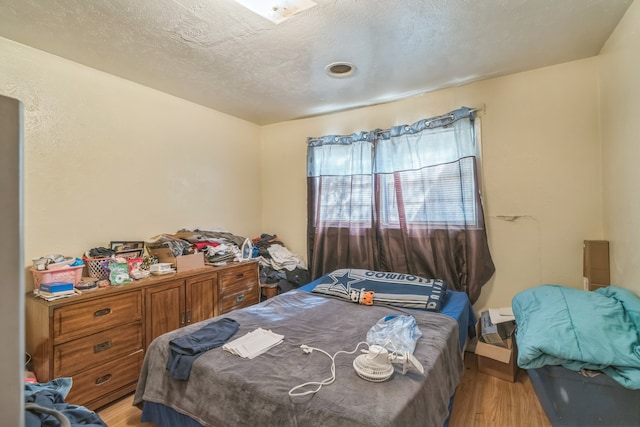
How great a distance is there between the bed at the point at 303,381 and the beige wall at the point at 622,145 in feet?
3.37

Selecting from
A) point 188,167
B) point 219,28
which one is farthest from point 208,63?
point 188,167

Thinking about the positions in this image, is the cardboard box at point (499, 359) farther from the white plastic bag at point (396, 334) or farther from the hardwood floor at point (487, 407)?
the white plastic bag at point (396, 334)

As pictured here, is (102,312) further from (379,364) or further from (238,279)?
(379,364)

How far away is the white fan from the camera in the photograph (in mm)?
1302

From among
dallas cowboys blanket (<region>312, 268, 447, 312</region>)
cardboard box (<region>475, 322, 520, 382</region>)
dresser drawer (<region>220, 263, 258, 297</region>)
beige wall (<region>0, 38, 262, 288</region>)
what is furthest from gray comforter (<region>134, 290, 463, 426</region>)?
beige wall (<region>0, 38, 262, 288</region>)

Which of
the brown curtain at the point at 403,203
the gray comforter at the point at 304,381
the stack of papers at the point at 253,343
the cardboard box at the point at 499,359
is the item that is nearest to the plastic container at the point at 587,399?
the gray comforter at the point at 304,381

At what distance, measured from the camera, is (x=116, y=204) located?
8.04 ft

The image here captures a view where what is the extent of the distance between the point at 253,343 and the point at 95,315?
44.7 inches

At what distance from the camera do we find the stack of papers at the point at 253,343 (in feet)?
5.10

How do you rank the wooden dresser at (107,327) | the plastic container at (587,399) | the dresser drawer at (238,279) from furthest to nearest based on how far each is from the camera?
the dresser drawer at (238,279) < the wooden dresser at (107,327) < the plastic container at (587,399)

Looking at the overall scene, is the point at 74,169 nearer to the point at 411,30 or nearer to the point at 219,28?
the point at 219,28

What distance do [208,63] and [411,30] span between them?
4.78 ft

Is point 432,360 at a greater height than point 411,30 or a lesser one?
lesser

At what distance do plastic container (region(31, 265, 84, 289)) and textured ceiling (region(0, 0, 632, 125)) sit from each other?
1.49 metres
